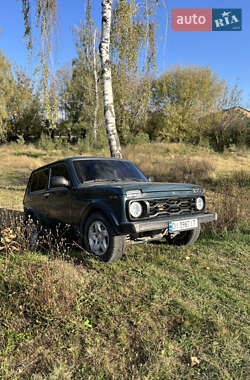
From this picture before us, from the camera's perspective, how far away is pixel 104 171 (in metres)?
4.47

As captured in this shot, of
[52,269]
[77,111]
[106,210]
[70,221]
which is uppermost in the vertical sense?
[77,111]

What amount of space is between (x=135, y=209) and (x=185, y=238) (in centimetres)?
176

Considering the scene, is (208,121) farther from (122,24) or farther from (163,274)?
(163,274)

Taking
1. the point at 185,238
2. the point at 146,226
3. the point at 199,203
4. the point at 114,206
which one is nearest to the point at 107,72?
the point at 199,203

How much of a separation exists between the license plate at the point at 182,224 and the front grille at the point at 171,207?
18 centimetres

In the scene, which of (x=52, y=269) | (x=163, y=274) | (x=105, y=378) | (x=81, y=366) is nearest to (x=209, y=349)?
(x=105, y=378)

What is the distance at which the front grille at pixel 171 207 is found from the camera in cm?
352

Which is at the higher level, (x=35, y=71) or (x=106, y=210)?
(x=35, y=71)

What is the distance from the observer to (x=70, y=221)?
13.9ft

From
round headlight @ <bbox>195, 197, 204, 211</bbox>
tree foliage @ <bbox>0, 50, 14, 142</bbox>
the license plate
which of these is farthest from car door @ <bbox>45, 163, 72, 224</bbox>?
tree foliage @ <bbox>0, 50, 14, 142</bbox>

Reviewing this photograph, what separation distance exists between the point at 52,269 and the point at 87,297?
59 cm

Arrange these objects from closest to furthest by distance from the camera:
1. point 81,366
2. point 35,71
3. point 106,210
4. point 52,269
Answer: point 81,366, point 52,269, point 106,210, point 35,71

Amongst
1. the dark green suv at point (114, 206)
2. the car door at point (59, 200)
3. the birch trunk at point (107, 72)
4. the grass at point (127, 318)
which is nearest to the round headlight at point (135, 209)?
the dark green suv at point (114, 206)

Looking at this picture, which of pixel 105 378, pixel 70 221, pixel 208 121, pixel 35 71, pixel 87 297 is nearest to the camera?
pixel 105 378
